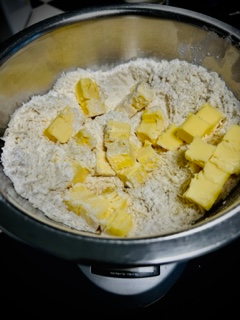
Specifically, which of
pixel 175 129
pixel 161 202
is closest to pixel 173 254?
pixel 161 202

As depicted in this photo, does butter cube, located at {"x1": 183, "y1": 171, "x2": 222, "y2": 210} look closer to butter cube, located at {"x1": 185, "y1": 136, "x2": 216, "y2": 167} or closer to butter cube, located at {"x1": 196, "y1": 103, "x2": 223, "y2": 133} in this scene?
butter cube, located at {"x1": 185, "y1": 136, "x2": 216, "y2": 167}

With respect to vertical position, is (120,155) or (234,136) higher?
(234,136)

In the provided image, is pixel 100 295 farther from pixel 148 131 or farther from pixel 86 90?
pixel 86 90

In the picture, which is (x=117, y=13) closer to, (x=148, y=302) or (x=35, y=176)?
(x=35, y=176)

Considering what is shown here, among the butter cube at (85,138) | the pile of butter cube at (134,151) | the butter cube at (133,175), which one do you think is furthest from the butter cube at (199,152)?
the butter cube at (85,138)

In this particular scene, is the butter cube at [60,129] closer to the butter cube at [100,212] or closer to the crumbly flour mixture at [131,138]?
the crumbly flour mixture at [131,138]

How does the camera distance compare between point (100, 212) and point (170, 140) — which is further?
point (170, 140)

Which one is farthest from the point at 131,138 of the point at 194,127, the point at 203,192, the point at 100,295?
the point at 100,295

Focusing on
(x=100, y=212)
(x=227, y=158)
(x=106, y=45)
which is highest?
(x=106, y=45)
